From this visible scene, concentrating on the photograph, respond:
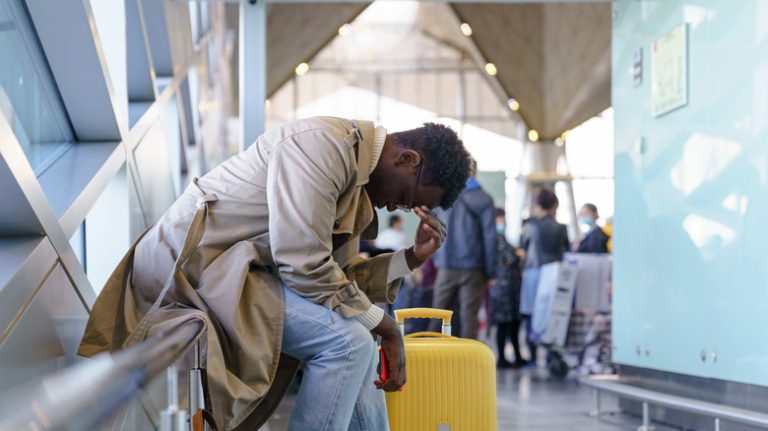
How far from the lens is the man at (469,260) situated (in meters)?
8.65

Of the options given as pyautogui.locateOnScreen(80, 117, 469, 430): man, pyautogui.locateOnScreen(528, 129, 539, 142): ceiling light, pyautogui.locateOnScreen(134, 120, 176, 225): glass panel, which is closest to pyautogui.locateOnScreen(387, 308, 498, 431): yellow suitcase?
pyautogui.locateOnScreen(80, 117, 469, 430): man

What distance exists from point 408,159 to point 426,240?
435 millimetres

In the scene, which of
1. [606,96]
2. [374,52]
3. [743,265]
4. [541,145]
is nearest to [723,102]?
[743,265]

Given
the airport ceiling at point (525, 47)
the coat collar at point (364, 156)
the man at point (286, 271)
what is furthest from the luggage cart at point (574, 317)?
the airport ceiling at point (525, 47)

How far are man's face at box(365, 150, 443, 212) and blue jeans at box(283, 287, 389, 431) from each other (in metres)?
0.47

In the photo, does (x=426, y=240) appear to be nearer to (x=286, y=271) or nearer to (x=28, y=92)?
(x=286, y=271)

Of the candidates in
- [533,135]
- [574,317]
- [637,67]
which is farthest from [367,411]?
[533,135]

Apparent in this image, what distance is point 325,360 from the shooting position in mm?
2797

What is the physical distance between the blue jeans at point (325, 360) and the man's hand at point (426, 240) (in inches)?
23.9

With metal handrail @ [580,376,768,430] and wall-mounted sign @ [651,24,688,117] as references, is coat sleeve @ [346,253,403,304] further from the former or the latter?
wall-mounted sign @ [651,24,688,117]

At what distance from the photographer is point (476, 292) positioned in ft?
28.6

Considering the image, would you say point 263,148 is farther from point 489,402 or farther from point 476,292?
point 476,292

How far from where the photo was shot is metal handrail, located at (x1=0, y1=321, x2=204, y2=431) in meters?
1.08

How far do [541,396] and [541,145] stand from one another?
60.1 feet
